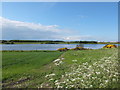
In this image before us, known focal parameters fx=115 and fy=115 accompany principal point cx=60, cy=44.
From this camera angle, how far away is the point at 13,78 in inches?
428

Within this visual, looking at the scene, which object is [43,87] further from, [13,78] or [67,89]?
[13,78]

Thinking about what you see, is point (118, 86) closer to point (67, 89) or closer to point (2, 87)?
point (67, 89)

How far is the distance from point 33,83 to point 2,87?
2380 mm

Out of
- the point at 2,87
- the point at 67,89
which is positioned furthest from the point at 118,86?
the point at 2,87

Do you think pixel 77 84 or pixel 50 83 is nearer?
pixel 77 84

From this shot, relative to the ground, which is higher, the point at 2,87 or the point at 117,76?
the point at 117,76

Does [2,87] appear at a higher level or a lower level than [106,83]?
lower

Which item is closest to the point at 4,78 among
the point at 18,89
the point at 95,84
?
the point at 18,89

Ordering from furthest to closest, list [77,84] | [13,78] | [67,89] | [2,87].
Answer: [13,78] → [2,87] → [77,84] → [67,89]

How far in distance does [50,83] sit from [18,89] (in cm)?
237

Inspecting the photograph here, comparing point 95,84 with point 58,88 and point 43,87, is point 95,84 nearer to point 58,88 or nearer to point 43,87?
point 58,88

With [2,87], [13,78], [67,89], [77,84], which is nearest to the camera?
[67,89]

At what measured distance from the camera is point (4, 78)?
10.9 m

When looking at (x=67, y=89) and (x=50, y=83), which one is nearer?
(x=67, y=89)
